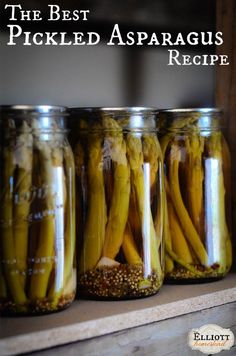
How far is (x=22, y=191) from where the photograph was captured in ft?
1.89

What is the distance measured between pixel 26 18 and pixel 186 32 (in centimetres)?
25

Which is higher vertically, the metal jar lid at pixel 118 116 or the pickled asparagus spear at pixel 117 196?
the metal jar lid at pixel 118 116

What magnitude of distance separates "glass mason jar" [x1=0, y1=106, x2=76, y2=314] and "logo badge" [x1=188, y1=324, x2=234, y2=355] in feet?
0.48

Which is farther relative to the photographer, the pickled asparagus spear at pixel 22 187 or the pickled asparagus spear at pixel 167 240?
the pickled asparagus spear at pixel 167 240

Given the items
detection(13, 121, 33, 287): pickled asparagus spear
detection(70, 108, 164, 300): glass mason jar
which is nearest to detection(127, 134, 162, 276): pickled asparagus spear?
detection(70, 108, 164, 300): glass mason jar

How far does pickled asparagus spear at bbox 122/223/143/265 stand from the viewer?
2.09ft

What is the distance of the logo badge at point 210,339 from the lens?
653 millimetres

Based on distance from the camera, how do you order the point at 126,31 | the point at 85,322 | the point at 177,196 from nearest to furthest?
1. the point at 85,322
2. the point at 177,196
3. the point at 126,31

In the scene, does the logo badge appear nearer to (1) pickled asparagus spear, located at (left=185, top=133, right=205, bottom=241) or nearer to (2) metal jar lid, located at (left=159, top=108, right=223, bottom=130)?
(1) pickled asparagus spear, located at (left=185, top=133, right=205, bottom=241)

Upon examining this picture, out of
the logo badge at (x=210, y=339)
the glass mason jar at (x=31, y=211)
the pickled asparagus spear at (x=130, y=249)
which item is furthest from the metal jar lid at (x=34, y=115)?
the logo badge at (x=210, y=339)

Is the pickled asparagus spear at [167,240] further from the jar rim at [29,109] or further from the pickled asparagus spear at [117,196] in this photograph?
the jar rim at [29,109]

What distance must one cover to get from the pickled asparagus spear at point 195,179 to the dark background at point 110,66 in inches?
6.1

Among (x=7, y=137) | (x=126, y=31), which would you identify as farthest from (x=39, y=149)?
(x=126, y=31)

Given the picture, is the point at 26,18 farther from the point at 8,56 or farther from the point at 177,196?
the point at 177,196
